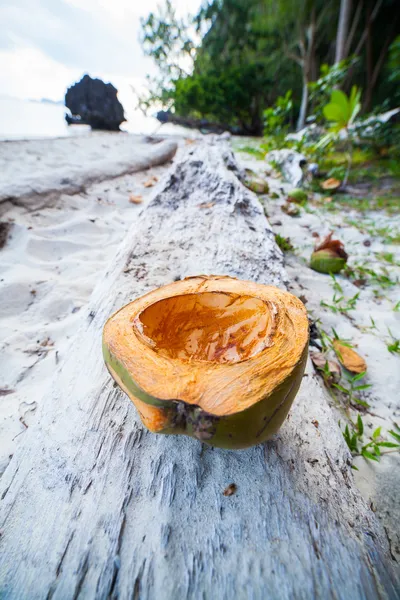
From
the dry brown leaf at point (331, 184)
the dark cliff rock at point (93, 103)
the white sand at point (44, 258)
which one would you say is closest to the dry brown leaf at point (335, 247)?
the white sand at point (44, 258)

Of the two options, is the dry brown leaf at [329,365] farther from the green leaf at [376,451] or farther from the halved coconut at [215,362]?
the halved coconut at [215,362]

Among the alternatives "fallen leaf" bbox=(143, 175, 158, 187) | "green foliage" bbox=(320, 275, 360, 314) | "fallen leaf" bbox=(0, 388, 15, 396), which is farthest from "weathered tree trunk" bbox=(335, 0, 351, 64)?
"fallen leaf" bbox=(0, 388, 15, 396)

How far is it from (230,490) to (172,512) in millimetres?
148

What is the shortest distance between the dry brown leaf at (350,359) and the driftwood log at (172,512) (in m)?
0.44

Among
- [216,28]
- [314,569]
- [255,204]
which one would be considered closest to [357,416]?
[314,569]

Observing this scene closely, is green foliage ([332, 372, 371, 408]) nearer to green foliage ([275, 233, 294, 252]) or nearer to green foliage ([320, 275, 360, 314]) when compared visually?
green foliage ([320, 275, 360, 314])

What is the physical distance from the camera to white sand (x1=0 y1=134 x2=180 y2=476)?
1200 millimetres

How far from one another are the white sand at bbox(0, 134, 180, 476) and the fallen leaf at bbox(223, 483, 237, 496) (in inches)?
26.6

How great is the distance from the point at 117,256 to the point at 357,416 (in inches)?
55.2

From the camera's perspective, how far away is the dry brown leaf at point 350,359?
1366mm

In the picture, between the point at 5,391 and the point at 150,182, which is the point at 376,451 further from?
the point at 150,182

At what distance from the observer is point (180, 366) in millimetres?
731

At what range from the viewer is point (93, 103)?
9.88 metres

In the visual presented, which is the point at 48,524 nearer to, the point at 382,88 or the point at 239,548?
the point at 239,548
